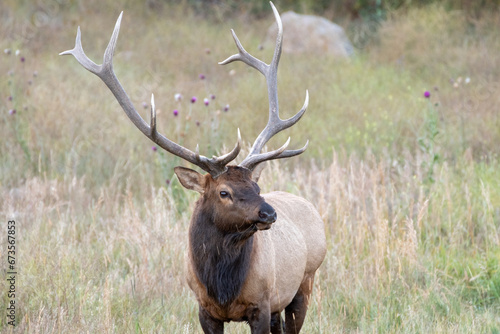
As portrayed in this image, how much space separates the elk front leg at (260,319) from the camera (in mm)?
4207

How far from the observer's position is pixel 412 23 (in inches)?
558

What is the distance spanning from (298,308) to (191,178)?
4.14ft

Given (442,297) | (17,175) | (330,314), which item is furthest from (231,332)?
(17,175)

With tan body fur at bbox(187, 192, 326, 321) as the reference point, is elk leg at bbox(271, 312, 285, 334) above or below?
below

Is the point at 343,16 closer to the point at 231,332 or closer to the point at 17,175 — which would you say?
the point at 17,175

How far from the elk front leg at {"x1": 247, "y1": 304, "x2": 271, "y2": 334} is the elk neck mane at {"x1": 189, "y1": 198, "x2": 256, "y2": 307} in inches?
6.3

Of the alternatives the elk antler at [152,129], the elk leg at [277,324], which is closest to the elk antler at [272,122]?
the elk antler at [152,129]

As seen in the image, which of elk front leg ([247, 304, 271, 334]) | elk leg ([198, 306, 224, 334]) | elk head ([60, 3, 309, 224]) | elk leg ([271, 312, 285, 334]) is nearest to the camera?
elk head ([60, 3, 309, 224])

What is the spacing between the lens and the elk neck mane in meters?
4.18

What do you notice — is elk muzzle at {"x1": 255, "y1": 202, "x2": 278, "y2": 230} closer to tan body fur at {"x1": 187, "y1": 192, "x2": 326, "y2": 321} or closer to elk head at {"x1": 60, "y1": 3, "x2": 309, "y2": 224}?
elk head at {"x1": 60, "y1": 3, "x2": 309, "y2": 224}

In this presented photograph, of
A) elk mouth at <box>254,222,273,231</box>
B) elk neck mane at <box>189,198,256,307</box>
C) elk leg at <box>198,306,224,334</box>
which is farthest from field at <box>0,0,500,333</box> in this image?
elk mouth at <box>254,222,273,231</box>

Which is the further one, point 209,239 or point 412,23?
point 412,23

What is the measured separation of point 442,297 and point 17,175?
503cm

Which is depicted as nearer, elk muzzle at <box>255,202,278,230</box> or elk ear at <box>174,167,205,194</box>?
elk muzzle at <box>255,202,278,230</box>
